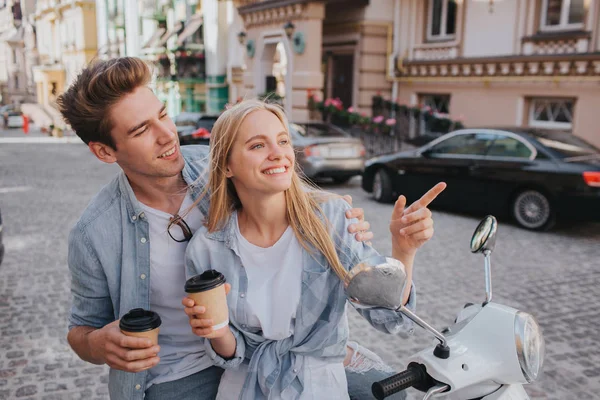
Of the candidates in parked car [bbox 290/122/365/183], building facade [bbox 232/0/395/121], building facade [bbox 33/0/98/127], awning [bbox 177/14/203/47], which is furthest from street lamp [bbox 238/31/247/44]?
building facade [bbox 33/0/98/127]

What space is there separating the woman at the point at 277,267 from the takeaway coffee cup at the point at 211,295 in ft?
0.73

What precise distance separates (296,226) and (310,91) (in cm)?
1733

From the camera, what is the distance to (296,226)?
221 centimetres

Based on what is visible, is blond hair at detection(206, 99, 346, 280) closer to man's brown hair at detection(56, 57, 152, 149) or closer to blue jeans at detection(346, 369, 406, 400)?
man's brown hair at detection(56, 57, 152, 149)

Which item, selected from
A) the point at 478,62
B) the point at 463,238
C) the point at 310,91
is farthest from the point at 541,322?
the point at 310,91

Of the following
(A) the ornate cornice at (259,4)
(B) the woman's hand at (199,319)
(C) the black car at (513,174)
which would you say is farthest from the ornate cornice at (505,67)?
(B) the woman's hand at (199,319)

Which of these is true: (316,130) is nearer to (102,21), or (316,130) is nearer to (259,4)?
(259,4)

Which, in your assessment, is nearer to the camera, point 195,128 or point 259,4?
point 195,128

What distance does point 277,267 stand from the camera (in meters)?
2.19

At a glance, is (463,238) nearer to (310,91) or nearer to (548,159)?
(548,159)

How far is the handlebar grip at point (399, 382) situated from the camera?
165cm

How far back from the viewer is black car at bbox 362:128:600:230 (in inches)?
322

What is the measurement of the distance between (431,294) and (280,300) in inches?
169

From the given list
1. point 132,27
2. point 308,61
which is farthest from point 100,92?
point 132,27
